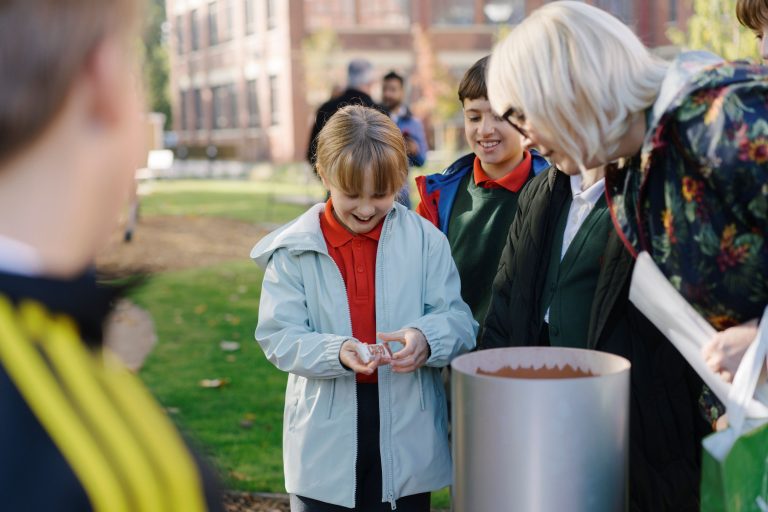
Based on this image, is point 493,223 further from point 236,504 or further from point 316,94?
point 316,94

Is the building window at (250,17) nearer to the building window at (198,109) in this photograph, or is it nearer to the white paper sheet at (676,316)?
the building window at (198,109)

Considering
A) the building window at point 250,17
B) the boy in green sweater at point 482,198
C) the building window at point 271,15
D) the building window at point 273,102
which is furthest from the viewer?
the building window at point 250,17

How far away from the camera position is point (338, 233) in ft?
9.43

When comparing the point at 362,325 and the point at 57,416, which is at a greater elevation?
the point at 57,416

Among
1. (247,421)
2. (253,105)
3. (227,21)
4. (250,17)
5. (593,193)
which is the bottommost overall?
(247,421)

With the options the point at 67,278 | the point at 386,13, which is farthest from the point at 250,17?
the point at 67,278

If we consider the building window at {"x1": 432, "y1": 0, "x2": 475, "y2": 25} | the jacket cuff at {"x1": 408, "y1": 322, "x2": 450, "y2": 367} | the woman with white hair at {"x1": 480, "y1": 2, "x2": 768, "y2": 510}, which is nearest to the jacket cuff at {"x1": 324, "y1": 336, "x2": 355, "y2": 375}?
the jacket cuff at {"x1": 408, "y1": 322, "x2": 450, "y2": 367}

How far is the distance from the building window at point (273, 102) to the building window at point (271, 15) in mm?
1968

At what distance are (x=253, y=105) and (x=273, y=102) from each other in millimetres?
2037

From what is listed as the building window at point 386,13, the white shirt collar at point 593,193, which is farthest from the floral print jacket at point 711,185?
the building window at point 386,13

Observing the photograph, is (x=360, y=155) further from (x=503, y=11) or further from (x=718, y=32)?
(x=503, y=11)

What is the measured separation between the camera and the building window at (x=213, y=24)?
4116 centimetres

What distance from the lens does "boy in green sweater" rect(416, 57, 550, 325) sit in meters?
3.38

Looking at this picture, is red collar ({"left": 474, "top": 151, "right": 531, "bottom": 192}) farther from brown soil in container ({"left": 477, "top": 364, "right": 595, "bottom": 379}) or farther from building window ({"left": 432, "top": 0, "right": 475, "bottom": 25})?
building window ({"left": 432, "top": 0, "right": 475, "bottom": 25})
